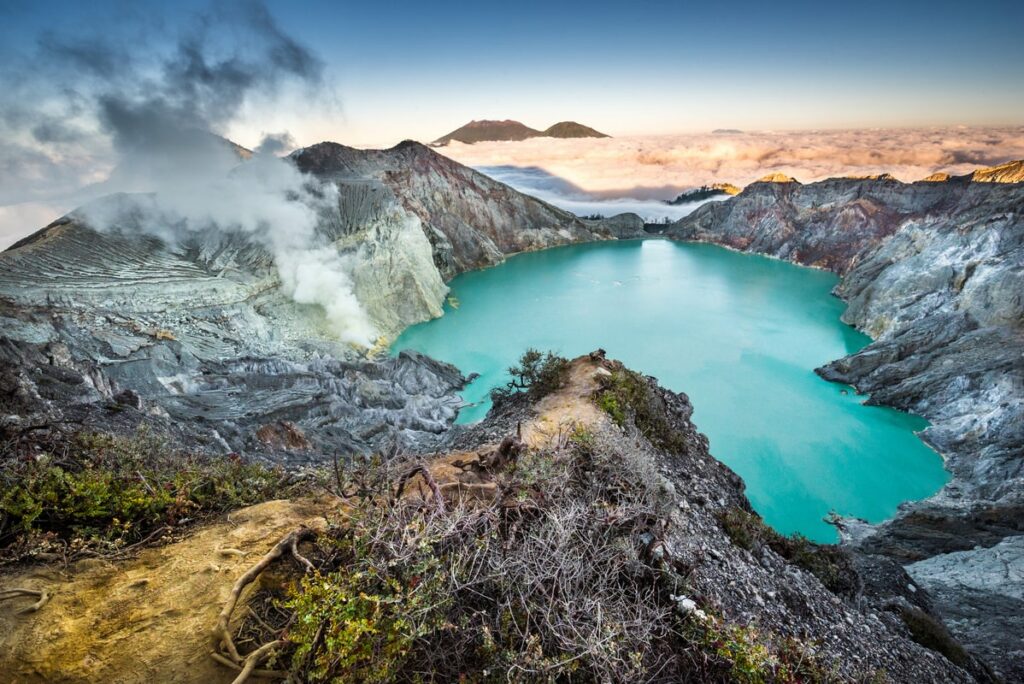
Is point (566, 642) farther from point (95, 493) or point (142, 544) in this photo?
point (95, 493)

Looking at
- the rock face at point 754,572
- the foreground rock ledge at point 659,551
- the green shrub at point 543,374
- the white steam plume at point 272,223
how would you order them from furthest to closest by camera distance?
1. the white steam plume at point 272,223
2. the green shrub at point 543,374
3. the rock face at point 754,572
4. the foreground rock ledge at point 659,551

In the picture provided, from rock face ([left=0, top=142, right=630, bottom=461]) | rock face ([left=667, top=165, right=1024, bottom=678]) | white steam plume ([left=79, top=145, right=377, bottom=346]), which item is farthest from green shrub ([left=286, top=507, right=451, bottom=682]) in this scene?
white steam plume ([left=79, top=145, right=377, bottom=346])

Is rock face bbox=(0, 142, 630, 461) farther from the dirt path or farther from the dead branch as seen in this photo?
the dead branch

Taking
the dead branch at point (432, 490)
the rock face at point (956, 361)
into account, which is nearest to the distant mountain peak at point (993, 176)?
the rock face at point (956, 361)

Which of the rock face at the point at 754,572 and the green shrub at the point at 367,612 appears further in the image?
the rock face at the point at 754,572

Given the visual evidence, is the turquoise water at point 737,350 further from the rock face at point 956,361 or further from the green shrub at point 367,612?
the green shrub at point 367,612

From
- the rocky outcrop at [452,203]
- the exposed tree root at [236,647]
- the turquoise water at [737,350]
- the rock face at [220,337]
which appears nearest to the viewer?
the exposed tree root at [236,647]

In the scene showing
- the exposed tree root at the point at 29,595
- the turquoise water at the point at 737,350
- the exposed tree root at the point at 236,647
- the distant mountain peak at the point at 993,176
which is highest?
the exposed tree root at the point at 29,595

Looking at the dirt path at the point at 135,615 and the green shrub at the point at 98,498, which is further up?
the green shrub at the point at 98,498
